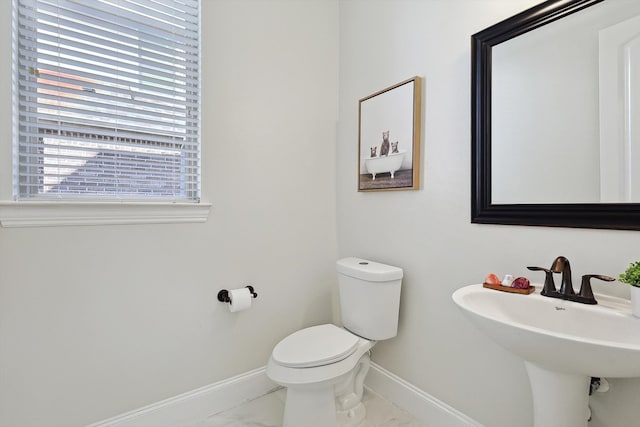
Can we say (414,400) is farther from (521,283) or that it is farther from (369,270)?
(521,283)

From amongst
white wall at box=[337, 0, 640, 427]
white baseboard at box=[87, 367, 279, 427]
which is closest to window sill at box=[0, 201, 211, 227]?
white baseboard at box=[87, 367, 279, 427]

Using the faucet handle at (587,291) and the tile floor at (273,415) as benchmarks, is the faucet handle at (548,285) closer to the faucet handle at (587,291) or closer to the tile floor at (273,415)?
the faucet handle at (587,291)

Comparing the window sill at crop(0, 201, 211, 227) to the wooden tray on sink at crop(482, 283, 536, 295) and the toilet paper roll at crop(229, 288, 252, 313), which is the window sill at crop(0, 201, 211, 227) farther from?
the wooden tray on sink at crop(482, 283, 536, 295)

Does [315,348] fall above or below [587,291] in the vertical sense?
below

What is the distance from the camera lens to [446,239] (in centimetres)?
153

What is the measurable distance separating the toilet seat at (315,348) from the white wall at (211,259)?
37 centimetres

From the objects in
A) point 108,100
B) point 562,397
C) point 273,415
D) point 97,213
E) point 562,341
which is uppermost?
point 108,100

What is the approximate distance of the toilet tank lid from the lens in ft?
5.37

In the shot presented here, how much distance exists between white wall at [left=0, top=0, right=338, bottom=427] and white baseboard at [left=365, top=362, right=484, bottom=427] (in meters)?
0.50

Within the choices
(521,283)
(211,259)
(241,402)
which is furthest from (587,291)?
(241,402)

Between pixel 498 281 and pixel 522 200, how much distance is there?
1.07 feet

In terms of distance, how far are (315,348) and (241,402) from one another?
665 millimetres

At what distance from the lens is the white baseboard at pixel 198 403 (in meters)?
1.54

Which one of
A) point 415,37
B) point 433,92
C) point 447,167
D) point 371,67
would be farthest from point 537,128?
point 371,67
